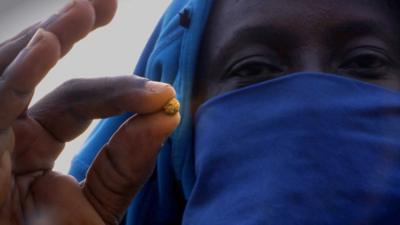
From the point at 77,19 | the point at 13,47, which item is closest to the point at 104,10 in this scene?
the point at 77,19

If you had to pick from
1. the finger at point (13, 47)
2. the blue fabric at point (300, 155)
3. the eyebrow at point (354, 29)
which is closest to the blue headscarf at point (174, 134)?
the blue fabric at point (300, 155)

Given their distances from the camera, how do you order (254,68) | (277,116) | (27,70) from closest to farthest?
(27,70) → (277,116) → (254,68)

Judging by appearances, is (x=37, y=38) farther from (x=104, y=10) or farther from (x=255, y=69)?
(x=255, y=69)

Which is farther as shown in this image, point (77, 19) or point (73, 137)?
point (73, 137)

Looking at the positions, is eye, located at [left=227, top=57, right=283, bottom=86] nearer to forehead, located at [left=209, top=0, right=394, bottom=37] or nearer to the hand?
forehead, located at [left=209, top=0, right=394, bottom=37]

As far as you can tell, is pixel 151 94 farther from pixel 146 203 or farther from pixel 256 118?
pixel 146 203

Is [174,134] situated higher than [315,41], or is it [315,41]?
[315,41]

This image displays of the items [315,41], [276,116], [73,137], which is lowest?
[73,137]

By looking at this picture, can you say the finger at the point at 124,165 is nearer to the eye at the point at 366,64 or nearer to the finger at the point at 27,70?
the finger at the point at 27,70
